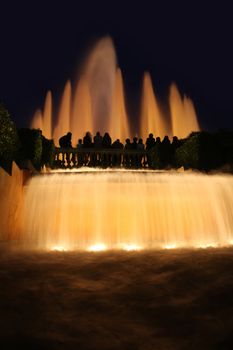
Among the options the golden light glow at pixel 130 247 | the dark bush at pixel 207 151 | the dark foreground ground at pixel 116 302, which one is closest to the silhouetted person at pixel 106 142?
the dark bush at pixel 207 151

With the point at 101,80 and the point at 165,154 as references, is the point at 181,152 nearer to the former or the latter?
the point at 165,154

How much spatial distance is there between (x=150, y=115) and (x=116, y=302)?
24.3 metres

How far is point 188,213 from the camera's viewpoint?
8.54 metres

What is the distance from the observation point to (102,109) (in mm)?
26094

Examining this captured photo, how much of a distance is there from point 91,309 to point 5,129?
19.3ft

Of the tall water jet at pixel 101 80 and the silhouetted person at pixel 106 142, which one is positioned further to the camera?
the tall water jet at pixel 101 80

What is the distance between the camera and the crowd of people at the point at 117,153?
15883 mm

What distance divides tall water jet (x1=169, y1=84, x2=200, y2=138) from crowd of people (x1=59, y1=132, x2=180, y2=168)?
12.1 m

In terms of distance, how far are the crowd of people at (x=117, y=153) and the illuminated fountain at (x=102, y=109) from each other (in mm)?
8105

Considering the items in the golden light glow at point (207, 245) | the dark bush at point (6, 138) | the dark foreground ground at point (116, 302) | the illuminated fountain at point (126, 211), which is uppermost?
the dark bush at point (6, 138)

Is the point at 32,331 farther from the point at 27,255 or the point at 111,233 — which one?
the point at 111,233

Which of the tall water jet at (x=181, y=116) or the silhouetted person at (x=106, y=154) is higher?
the tall water jet at (x=181, y=116)

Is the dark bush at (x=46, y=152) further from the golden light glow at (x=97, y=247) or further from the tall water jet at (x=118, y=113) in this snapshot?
the tall water jet at (x=118, y=113)

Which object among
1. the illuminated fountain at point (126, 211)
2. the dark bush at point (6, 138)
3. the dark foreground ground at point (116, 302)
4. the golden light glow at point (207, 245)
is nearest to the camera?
the dark foreground ground at point (116, 302)
